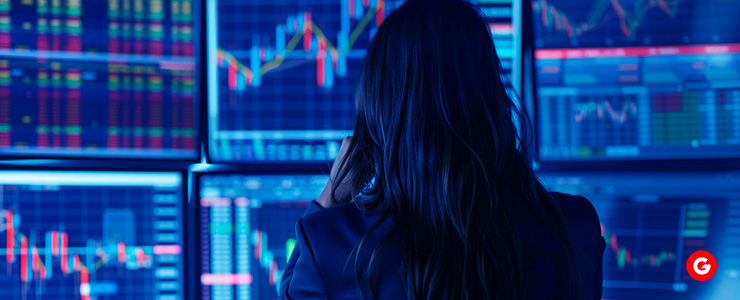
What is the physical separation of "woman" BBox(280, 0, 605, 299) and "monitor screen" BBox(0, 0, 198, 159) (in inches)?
29.3

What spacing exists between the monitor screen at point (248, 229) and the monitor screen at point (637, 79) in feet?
2.26

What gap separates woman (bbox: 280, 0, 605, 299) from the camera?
2.71 ft

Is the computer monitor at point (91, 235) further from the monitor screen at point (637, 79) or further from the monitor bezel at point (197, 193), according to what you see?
the monitor screen at point (637, 79)

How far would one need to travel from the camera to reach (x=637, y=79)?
1410 millimetres

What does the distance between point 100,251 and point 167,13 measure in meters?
0.67

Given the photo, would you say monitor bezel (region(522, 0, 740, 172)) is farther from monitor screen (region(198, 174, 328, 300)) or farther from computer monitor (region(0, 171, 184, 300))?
computer monitor (region(0, 171, 184, 300))

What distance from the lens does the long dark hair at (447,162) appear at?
827 millimetres

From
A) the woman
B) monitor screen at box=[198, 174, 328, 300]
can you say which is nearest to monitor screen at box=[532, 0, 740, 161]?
the woman

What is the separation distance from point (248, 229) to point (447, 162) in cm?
80

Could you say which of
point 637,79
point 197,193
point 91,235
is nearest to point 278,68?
point 197,193

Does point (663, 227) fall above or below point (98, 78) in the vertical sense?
below

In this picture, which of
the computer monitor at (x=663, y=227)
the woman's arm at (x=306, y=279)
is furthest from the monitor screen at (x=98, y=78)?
the computer monitor at (x=663, y=227)

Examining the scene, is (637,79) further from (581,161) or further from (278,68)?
(278,68)

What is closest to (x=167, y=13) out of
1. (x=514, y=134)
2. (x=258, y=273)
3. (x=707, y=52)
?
(x=258, y=273)
